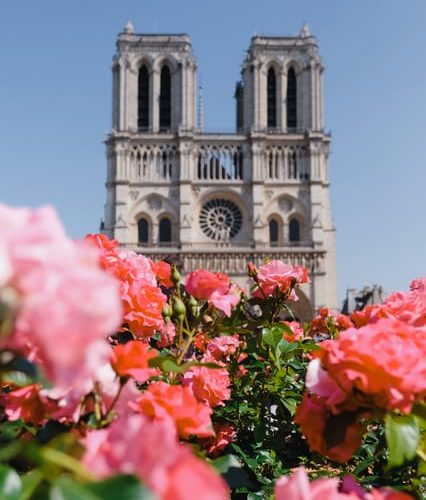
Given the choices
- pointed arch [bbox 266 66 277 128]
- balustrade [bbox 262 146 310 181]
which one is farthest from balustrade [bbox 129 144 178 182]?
pointed arch [bbox 266 66 277 128]

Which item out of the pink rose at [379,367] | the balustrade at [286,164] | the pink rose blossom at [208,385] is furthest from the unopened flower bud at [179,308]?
the balustrade at [286,164]

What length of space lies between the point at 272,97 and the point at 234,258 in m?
9.29

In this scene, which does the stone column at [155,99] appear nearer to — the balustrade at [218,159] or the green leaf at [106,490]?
the balustrade at [218,159]

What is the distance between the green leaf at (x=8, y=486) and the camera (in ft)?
2.86

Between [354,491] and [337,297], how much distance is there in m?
34.2

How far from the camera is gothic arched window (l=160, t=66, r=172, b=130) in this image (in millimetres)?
36500

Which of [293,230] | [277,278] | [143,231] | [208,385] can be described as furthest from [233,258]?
[208,385]

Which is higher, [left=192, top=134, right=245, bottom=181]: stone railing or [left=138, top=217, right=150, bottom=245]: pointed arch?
[left=192, top=134, right=245, bottom=181]: stone railing

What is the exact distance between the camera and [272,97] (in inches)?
1446

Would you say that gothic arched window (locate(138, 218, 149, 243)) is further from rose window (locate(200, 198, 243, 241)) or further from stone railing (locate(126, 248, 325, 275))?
rose window (locate(200, 198, 243, 241))

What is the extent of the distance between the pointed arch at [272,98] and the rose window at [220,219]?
5026 millimetres

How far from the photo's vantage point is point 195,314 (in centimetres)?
186

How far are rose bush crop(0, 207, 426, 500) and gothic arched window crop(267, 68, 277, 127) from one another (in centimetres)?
3481

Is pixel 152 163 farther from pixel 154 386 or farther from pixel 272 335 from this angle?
pixel 154 386
